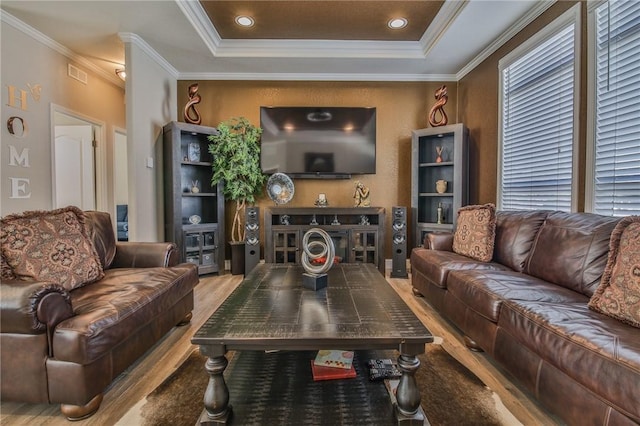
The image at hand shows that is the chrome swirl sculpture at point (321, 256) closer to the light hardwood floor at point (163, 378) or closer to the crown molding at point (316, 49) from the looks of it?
the light hardwood floor at point (163, 378)

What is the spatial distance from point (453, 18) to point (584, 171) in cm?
184

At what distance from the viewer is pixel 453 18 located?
292cm

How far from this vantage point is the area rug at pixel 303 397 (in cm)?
121

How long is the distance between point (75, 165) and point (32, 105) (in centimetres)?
124

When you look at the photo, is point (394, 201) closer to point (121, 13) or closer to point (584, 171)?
point (584, 171)

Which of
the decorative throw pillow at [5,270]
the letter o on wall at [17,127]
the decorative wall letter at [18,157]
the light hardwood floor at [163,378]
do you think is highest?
the letter o on wall at [17,127]

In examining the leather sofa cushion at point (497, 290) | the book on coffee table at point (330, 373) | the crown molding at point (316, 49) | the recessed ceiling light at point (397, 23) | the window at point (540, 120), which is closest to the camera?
the book on coffee table at point (330, 373)

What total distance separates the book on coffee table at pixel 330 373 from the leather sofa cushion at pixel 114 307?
99cm

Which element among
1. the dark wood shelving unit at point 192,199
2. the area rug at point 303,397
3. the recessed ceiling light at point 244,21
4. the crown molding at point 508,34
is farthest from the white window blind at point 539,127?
the dark wood shelving unit at point 192,199

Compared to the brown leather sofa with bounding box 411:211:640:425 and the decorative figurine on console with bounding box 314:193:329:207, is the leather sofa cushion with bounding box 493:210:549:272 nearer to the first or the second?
the brown leather sofa with bounding box 411:211:640:425

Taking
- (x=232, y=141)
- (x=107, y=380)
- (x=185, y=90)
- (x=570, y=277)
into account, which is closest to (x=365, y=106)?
(x=232, y=141)

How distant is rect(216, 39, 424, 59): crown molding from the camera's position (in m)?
3.59

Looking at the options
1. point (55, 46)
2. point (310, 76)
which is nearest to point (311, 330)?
point (310, 76)

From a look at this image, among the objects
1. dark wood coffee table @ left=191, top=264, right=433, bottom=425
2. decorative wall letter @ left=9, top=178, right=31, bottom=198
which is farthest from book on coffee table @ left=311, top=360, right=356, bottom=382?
decorative wall letter @ left=9, top=178, right=31, bottom=198
